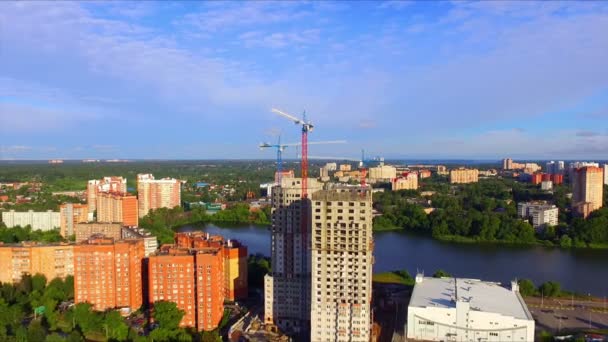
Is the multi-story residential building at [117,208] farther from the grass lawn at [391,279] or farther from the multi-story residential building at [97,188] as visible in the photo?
the grass lawn at [391,279]

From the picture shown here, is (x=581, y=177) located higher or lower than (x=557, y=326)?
higher

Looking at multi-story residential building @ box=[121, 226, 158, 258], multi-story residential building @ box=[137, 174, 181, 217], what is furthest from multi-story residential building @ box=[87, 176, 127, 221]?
multi-story residential building @ box=[121, 226, 158, 258]

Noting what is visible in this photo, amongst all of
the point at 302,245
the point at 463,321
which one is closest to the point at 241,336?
the point at 302,245

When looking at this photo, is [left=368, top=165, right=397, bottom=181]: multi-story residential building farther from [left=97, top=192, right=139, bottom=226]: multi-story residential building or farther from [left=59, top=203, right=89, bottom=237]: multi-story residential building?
[left=59, top=203, right=89, bottom=237]: multi-story residential building

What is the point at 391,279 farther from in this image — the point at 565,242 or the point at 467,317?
the point at 565,242

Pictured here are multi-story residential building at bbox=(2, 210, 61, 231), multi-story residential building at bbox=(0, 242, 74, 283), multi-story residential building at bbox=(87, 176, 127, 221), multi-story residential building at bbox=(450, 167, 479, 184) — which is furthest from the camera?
multi-story residential building at bbox=(450, 167, 479, 184)

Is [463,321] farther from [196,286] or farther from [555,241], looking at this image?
[555,241]

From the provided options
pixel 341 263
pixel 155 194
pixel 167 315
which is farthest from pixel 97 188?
pixel 341 263
